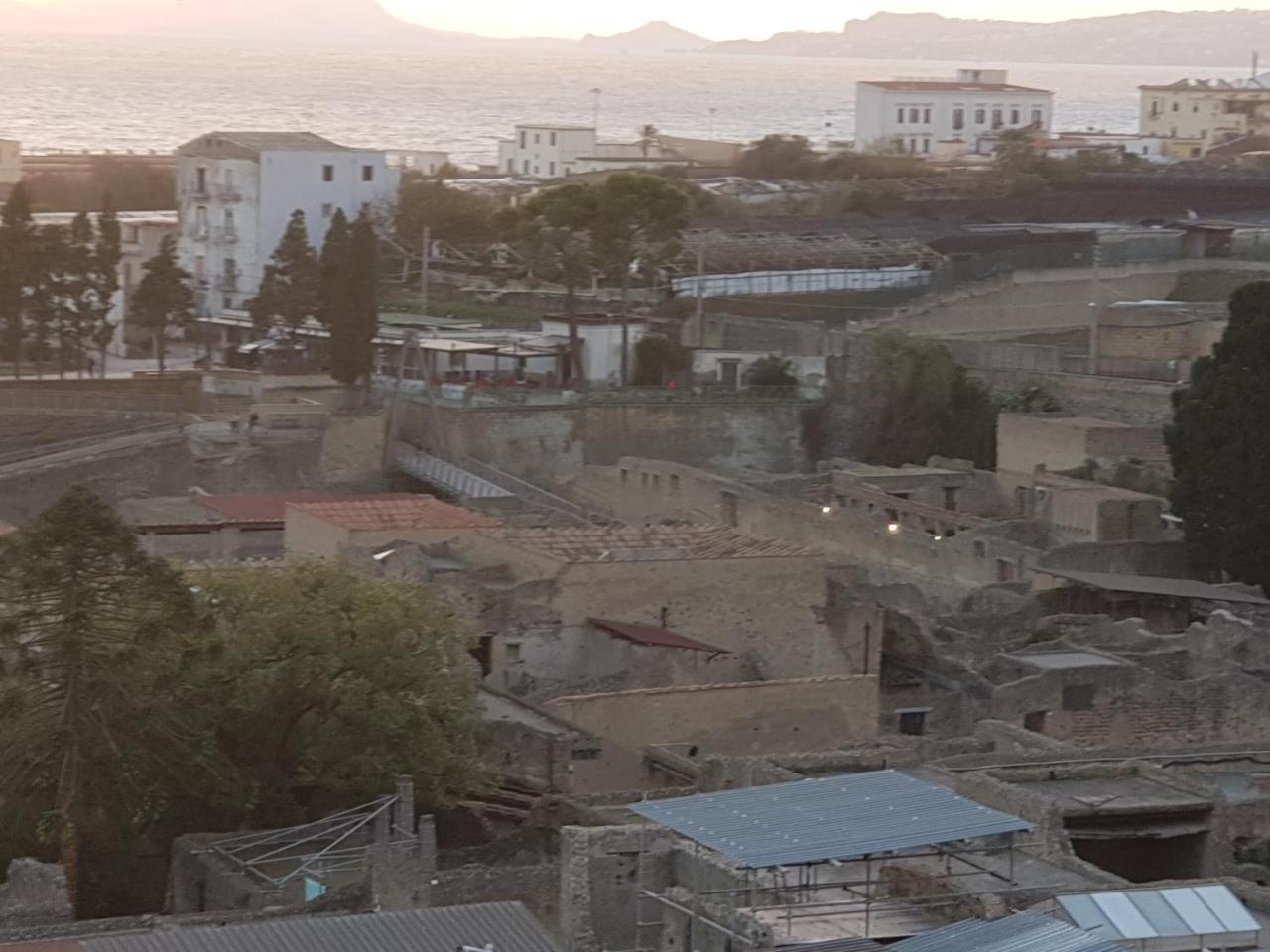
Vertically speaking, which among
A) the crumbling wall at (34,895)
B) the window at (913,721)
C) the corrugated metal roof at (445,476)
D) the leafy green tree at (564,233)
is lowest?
the corrugated metal roof at (445,476)

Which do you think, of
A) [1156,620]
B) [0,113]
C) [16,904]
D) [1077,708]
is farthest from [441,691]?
[0,113]

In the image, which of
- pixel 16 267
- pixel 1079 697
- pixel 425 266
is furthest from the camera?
pixel 425 266

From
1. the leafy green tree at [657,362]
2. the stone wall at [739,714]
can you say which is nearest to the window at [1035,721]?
the stone wall at [739,714]

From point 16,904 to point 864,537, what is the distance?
1972 cm

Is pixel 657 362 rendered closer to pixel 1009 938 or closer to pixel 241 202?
pixel 241 202

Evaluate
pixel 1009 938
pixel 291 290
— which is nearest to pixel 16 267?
pixel 291 290

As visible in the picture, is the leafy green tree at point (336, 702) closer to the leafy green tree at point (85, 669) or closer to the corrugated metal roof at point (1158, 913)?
the leafy green tree at point (85, 669)

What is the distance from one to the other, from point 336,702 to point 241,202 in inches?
1398

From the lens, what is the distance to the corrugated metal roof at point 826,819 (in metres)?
16.8

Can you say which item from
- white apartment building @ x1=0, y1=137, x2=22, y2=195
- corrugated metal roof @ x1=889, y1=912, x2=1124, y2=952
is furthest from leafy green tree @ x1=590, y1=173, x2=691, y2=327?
corrugated metal roof @ x1=889, y1=912, x2=1124, y2=952

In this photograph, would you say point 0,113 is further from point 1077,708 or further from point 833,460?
point 1077,708

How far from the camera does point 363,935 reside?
55.7ft

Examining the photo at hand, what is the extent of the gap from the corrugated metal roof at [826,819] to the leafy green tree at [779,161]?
7135cm

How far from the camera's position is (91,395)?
149 ft
